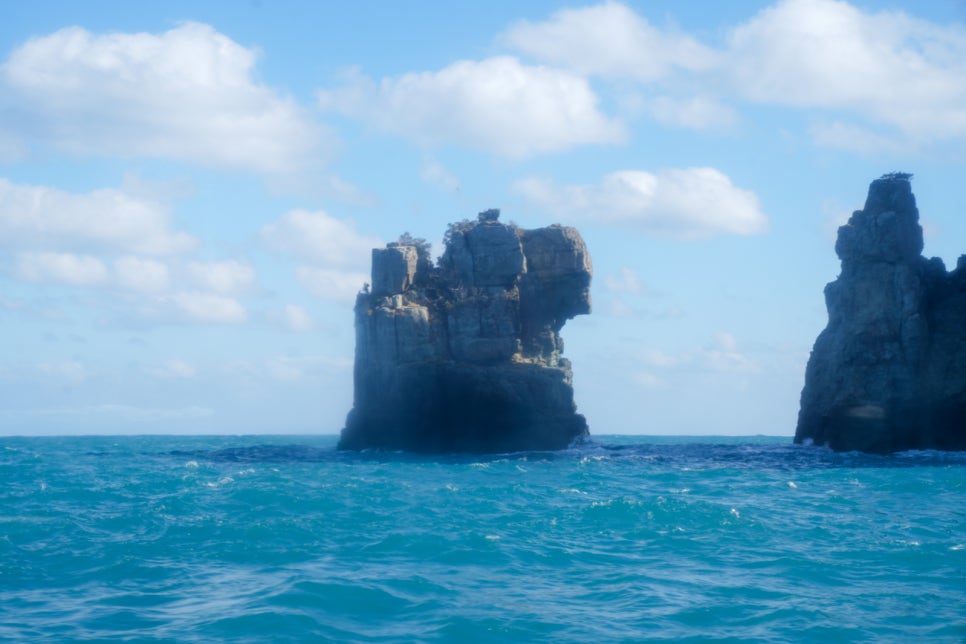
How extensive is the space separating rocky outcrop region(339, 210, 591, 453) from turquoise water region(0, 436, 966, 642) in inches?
655

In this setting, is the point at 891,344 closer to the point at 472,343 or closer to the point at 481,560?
the point at 472,343

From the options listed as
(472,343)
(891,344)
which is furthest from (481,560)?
(891,344)

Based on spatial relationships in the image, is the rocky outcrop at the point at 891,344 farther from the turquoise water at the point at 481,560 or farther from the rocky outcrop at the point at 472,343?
the turquoise water at the point at 481,560

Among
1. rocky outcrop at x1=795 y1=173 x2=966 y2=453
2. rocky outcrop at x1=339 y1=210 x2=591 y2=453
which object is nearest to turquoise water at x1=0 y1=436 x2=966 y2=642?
rocky outcrop at x1=795 y1=173 x2=966 y2=453

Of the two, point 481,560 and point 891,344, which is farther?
point 891,344

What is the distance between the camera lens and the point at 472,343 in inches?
2002

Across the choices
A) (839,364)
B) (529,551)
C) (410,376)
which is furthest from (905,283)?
(529,551)

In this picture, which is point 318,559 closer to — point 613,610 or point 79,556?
point 79,556

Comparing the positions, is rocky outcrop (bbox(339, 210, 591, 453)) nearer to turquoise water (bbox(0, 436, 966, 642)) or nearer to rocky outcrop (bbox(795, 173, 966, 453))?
rocky outcrop (bbox(795, 173, 966, 453))

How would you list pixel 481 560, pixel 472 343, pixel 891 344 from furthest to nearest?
1. pixel 472 343
2. pixel 891 344
3. pixel 481 560

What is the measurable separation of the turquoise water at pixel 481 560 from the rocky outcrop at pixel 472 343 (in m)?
16.6

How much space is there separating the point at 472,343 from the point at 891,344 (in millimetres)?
20399

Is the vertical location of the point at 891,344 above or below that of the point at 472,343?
below

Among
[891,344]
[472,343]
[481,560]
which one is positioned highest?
[472,343]
